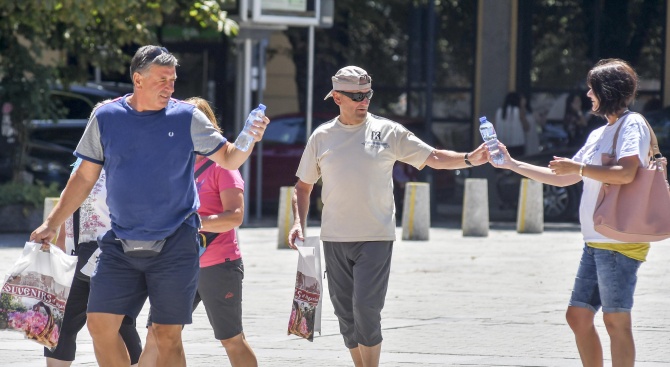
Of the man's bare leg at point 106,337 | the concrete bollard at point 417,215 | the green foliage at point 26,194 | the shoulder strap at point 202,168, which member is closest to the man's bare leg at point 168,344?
the man's bare leg at point 106,337

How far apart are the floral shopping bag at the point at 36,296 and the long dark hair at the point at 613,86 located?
2.69 metres

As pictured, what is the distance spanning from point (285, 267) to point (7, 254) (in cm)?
290

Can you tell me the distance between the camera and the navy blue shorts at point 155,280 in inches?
225

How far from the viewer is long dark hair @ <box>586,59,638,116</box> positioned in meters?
6.19

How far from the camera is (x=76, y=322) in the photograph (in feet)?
21.0

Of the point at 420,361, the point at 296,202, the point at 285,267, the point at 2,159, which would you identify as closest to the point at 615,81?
the point at 296,202

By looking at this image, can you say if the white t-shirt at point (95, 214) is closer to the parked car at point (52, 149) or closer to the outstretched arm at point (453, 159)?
the outstretched arm at point (453, 159)

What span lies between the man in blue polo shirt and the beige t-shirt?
114 cm

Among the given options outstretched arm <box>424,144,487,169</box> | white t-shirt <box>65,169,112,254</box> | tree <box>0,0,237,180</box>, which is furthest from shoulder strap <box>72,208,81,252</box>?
tree <box>0,0,237,180</box>

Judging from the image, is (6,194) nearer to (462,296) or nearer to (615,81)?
(462,296)

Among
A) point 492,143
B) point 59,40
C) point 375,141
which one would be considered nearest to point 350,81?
point 375,141

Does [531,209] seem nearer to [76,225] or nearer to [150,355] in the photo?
[76,225]

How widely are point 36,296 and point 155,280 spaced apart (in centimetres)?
76

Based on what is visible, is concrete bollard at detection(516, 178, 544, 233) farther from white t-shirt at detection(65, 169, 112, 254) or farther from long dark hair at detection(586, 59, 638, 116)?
white t-shirt at detection(65, 169, 112, 254)
